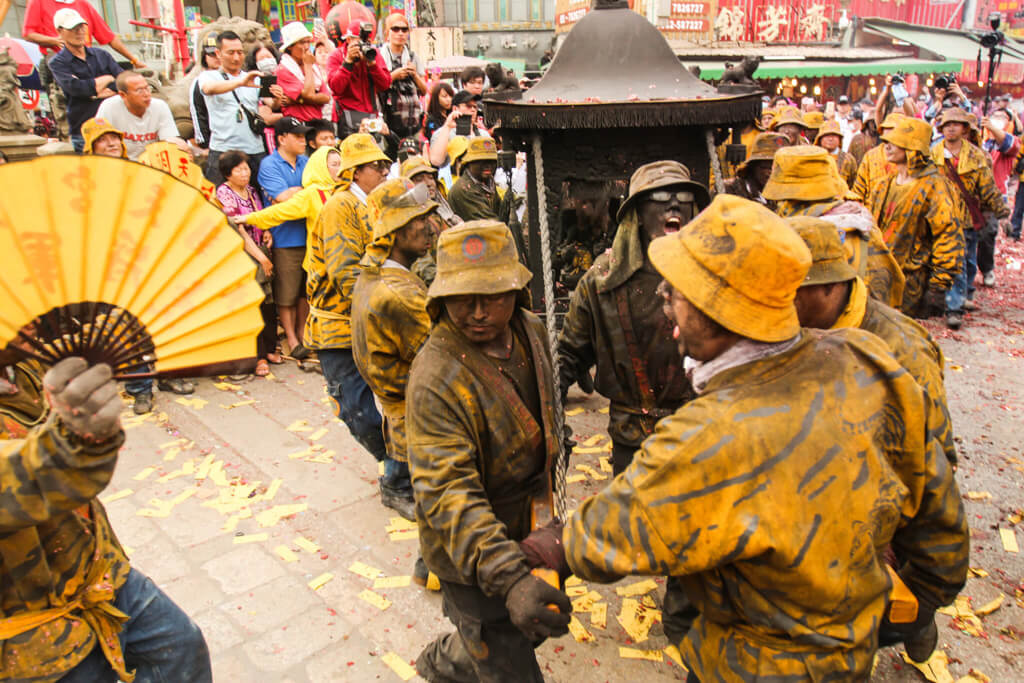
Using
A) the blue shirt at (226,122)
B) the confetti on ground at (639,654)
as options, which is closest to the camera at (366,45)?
the blue shirt at (226,122)

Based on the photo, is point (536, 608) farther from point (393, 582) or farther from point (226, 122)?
point (226, 122)

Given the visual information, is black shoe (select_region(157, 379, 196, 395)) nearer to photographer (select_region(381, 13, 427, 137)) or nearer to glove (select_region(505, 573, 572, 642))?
photographer (select_region(381, 13, 427, 137))

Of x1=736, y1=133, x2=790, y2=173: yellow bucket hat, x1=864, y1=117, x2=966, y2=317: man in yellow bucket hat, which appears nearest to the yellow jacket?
x1=736, y1=133, x2=790, y2=173: yellow bucket hat

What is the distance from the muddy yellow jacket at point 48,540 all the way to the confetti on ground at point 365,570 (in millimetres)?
1967

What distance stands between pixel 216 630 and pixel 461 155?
5.77 meters

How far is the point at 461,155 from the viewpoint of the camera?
26.2ft

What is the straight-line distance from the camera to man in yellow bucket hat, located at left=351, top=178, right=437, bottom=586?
3908 mm

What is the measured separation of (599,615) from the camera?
3922mm

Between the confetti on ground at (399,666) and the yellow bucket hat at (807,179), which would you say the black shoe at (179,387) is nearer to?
the confetti on ground at (399,666)

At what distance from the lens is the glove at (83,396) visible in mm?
1589

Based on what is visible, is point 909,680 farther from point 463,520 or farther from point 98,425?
point 98,425

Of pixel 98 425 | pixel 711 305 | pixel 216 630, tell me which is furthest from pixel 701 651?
pixel 216 630

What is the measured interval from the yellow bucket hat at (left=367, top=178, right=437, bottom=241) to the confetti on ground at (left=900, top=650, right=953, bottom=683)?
3.47 meters

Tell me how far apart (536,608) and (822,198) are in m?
3.30
